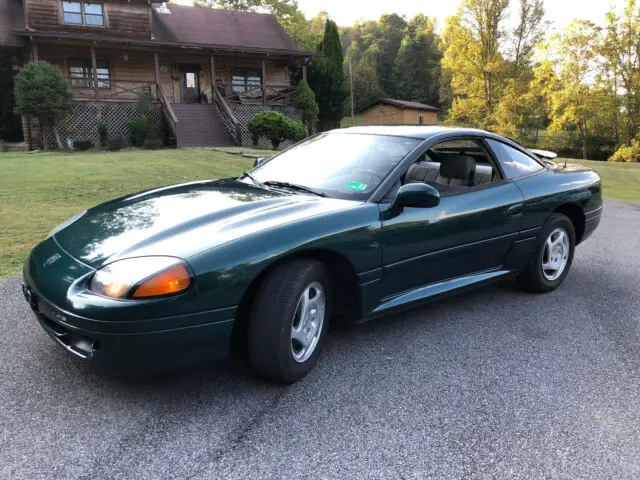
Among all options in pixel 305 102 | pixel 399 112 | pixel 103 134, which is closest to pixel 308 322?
pixel 103 134

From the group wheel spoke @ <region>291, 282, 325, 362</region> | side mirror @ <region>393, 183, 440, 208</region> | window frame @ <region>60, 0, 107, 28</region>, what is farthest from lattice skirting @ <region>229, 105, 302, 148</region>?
wheel spoke @ <region>291, 282, 325, 362</region>

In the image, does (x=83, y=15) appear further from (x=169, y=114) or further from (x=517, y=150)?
(x=517, y=150)

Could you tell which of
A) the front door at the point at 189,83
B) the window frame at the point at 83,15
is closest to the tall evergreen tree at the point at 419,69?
the front door at the point at 189,83

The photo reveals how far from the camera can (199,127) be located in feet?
69.9

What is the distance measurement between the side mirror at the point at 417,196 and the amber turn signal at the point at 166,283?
4.72ft

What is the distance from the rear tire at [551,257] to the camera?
4.40 meters

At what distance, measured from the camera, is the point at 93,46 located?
68.4 feet

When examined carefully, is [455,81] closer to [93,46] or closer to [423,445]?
[93,46]

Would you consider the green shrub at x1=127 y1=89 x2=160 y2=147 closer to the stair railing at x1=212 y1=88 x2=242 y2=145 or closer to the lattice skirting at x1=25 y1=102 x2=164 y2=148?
the lattice skirting at x1=25 y1=102 x2=164 y2=148

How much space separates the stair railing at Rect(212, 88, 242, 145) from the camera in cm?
2058

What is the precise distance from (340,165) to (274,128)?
650 inches

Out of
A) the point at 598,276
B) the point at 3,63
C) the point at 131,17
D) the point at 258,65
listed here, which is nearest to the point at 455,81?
the point at 258,65

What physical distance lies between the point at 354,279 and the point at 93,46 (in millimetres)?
21660

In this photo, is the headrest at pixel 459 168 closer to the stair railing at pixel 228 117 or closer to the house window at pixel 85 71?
the stair railing at pixel 228 117
